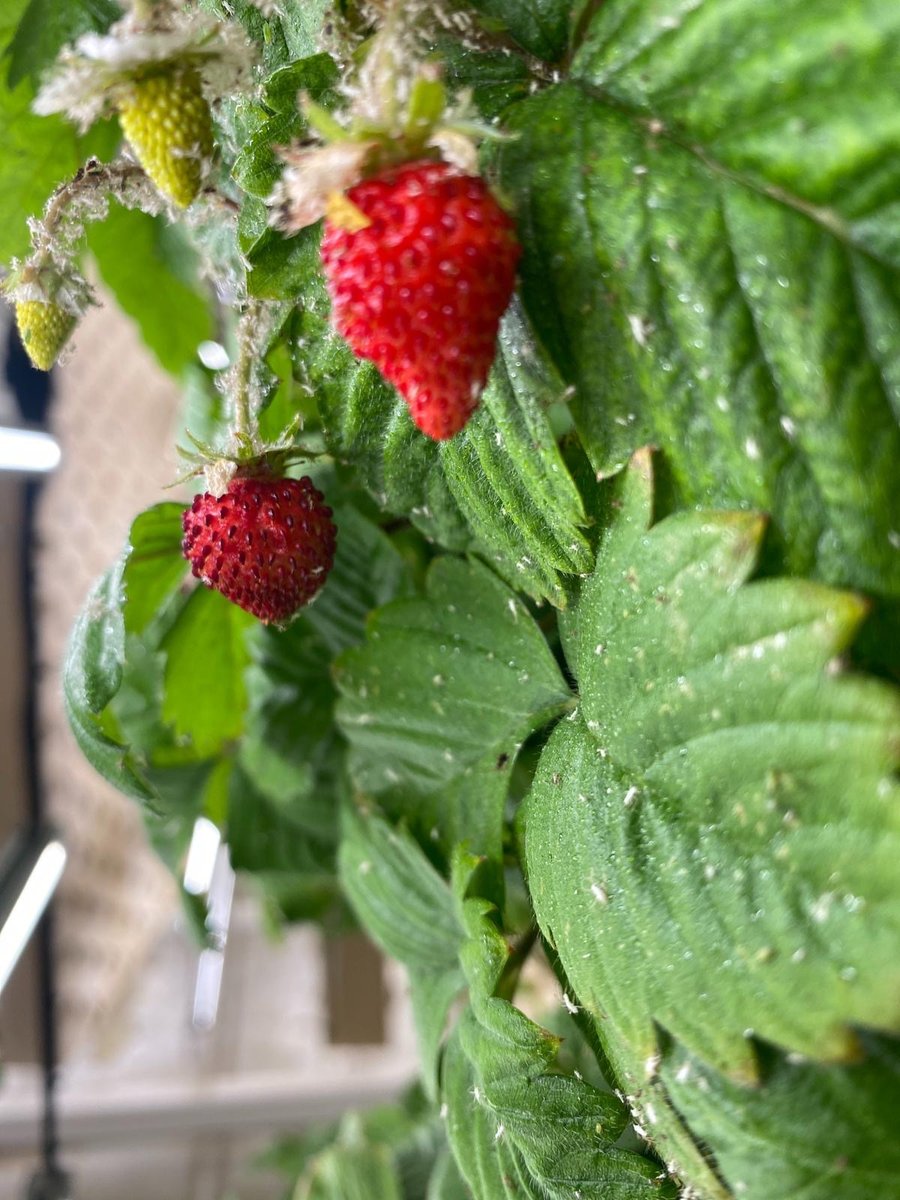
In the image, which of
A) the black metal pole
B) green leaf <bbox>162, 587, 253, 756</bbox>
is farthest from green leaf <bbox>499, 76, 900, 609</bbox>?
the black metal pole

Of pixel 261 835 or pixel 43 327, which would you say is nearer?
pixel 43 327

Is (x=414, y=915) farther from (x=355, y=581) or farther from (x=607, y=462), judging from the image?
(x=607, y=462)

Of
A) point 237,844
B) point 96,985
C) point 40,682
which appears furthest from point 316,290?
point 96,985

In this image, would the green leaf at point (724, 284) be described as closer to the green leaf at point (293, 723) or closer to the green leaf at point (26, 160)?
the green leaf at point (26, 160)

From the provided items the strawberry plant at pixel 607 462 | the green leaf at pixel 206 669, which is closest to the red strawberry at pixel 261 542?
the strawberry plant at pixel 607 462

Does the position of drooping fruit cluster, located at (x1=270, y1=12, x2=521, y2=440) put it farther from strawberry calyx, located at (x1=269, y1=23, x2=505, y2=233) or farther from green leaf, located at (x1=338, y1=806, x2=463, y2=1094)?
green leaf, located at (x1=338, y1=806, x2=463, y2=1094)

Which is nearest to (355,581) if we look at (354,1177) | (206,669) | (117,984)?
(206,669)
